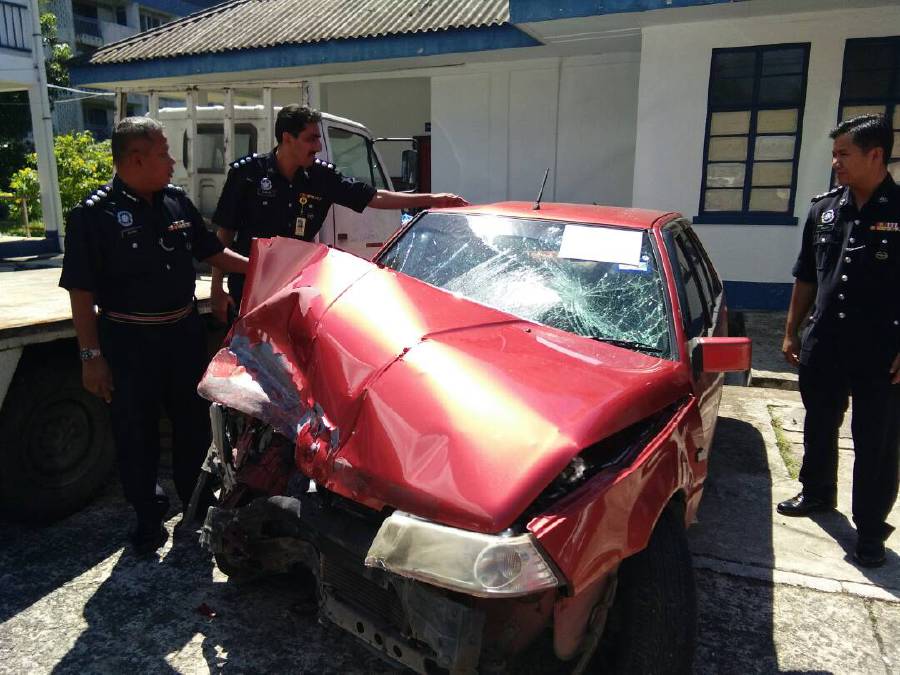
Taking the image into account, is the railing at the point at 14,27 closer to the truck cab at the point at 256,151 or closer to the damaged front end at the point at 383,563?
the truck cab at the point at 256,151

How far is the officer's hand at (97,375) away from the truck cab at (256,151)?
3.28 metres

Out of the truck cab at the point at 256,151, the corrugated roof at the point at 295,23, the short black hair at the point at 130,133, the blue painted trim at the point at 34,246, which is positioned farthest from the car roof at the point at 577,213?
the blue painted trim at the point at 34,246

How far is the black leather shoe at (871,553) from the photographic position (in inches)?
120

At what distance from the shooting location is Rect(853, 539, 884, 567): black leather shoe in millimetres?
3043

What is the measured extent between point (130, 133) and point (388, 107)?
1064 cm

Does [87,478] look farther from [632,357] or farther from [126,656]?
[632,357]

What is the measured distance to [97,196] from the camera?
9.35ft

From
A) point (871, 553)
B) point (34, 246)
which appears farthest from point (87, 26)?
point (871, 553)

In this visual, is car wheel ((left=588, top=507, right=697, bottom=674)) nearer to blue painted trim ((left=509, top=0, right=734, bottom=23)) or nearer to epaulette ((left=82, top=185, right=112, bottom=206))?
epaulette ((left=82, top=185, right=112, bottom=206))

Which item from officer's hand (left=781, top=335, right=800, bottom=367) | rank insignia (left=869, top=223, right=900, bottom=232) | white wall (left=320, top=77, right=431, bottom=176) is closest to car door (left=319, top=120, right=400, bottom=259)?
officer's hand (left=781, top=335, right=800, bottom=367)

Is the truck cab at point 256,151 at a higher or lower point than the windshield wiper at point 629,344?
higher

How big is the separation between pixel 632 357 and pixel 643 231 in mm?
879

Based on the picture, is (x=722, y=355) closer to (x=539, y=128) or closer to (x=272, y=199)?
(x=272, y=199)

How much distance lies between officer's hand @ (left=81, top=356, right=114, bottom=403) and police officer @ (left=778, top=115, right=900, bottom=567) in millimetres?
3224
